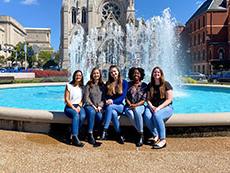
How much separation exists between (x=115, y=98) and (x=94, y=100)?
1.57ft

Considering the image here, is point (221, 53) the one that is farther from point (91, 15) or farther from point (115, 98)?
point (115, 98)

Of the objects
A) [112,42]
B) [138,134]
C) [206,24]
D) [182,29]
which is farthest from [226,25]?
[138,134]

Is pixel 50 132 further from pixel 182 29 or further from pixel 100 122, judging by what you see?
pixel 182 29

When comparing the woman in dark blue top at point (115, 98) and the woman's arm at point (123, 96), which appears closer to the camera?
the woman in dark blue top at point (115, 98)

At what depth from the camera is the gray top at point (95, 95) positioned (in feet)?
22.0

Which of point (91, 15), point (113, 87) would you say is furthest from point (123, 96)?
point (91, 15)

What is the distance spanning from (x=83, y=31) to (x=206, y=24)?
107 feet

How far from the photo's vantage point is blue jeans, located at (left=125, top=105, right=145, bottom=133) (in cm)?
632

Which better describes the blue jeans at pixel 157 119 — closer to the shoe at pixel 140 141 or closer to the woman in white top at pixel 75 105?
the shoe at pixel 140 141

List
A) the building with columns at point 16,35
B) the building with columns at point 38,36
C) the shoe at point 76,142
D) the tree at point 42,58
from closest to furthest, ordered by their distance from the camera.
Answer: the shoe at point 76,142 → the tree at point 42,58 → the building with columns at point 16,35 → the building with columns at point 38,36

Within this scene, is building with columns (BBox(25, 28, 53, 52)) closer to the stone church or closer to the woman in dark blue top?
the stone church

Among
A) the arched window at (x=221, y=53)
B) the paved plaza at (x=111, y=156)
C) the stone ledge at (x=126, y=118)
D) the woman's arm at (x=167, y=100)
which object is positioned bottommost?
the paved plaza at (x=111, y=156)

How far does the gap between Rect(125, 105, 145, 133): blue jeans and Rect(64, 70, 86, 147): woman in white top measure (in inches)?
39.6

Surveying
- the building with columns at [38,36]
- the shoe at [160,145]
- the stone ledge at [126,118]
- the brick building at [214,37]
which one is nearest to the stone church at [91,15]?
the brick building at [214,37]
